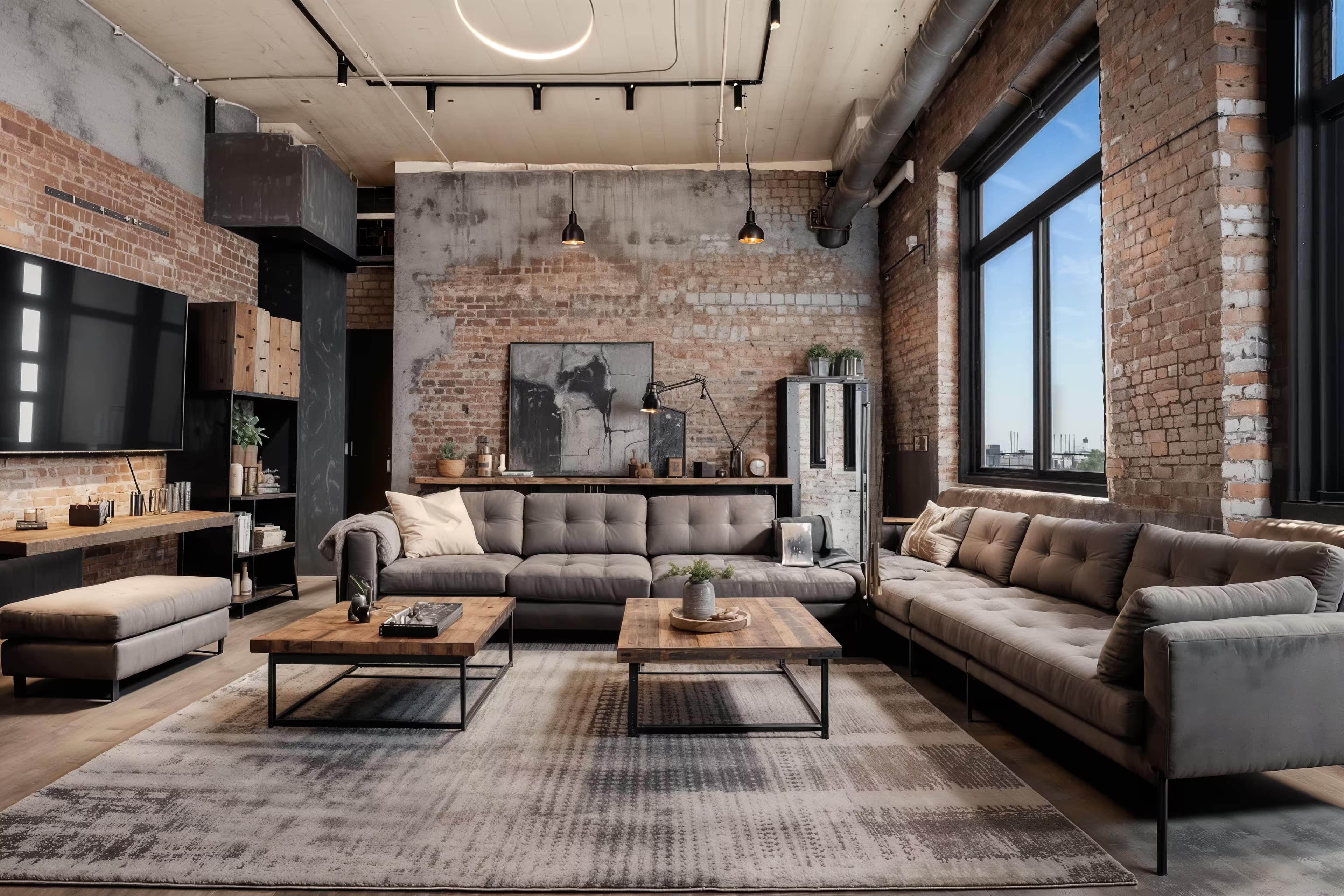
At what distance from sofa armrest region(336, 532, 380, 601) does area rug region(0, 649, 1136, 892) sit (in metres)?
1.13

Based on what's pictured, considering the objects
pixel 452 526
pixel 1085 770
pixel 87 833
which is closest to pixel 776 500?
pixel 452 526

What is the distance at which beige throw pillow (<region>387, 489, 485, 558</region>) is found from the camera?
4.84 m

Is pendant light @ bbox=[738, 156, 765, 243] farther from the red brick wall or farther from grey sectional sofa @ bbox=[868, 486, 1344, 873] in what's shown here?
the red brick wall

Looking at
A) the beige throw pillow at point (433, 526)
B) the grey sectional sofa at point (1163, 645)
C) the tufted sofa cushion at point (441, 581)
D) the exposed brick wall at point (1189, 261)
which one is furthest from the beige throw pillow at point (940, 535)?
the beige throw pillow at point (433, 526)

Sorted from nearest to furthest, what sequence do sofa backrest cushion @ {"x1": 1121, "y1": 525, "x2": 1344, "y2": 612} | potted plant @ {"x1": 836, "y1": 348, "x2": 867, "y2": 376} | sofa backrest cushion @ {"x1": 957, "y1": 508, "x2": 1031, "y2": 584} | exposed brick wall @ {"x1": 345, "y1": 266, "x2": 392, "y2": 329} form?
1. sofa backrest cushion @ {"x1": 1121, "y1": 525, "x2": 1344, "y2": 612}
2. sofa backrest cushion @ {"x1": 957, "y1": 508, "x2": 1031, "y2": 584}
3. potted plant @ {"x1": 836, "y1": 348, "x2": 867, "y2": 376}
4. exposed brick wall @ {"x1": 345, "y1": 266, "x2": 392, "y2": 329}

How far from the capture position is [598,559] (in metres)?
4.93

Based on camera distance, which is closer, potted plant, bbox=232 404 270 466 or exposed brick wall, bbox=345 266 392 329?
potted plant, bbox=232 404 270 466

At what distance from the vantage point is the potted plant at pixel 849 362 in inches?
269

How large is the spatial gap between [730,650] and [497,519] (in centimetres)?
277

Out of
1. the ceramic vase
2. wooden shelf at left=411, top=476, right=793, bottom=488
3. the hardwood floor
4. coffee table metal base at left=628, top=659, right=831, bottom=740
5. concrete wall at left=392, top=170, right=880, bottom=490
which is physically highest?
concrete wall at left=392, top=170, right=880, bottom=490

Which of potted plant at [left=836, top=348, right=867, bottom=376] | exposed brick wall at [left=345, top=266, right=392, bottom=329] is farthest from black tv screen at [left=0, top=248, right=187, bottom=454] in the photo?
potted plant at [left=836, top=348, right=867, bottom=376]

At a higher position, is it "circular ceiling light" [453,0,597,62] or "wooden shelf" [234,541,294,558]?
"circular ceiling light" [453,0,597,62]

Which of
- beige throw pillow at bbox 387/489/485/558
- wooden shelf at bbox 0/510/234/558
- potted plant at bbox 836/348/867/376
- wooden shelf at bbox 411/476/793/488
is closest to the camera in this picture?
wooden shelf at bbox 0/510/234/558

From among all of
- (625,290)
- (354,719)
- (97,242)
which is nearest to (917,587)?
(354,719)
